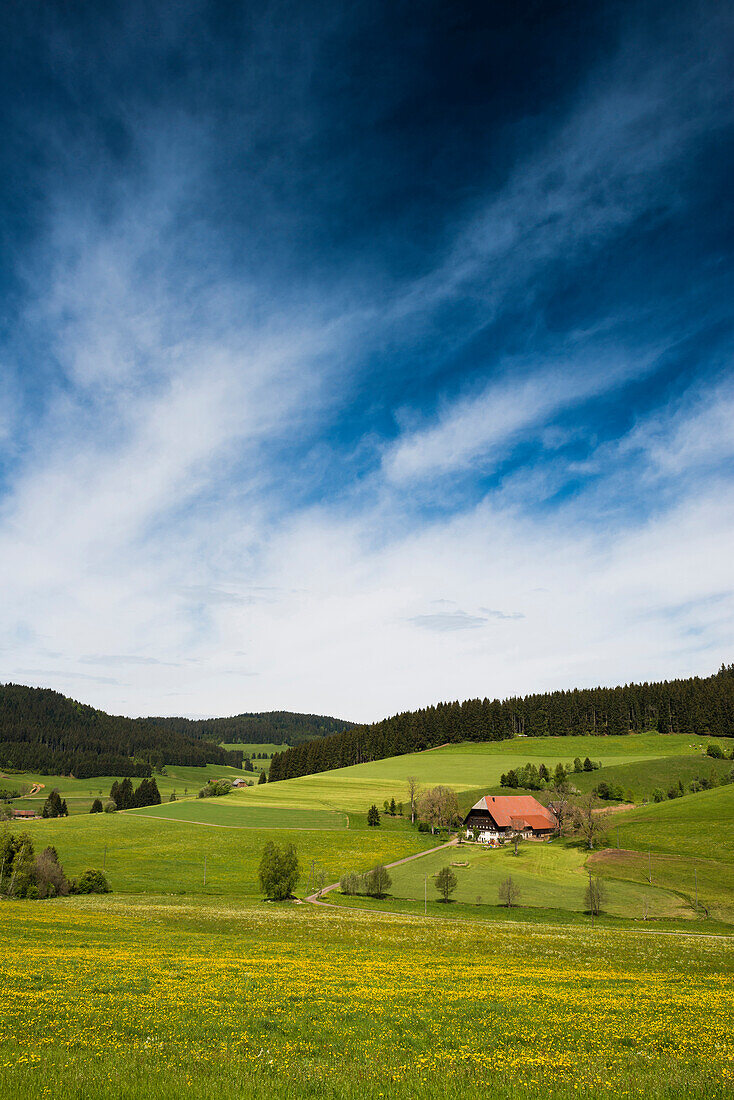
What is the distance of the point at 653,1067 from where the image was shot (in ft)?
41.6

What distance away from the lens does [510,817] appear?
12606 cm

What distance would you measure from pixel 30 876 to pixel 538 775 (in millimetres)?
118534

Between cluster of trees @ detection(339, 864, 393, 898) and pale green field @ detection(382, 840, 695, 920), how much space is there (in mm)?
3106

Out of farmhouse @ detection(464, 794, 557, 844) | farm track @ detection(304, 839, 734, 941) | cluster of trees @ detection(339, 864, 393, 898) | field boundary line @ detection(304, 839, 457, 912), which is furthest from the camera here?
farmhouse @ detection(464, 794, 557, 844)

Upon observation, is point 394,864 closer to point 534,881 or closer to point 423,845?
point 423,845

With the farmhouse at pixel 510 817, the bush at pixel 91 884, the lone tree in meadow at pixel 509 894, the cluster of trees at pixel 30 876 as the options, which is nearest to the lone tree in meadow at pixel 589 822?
the farmhouse at pixel 510 817

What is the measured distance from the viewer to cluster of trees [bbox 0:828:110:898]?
233 feet

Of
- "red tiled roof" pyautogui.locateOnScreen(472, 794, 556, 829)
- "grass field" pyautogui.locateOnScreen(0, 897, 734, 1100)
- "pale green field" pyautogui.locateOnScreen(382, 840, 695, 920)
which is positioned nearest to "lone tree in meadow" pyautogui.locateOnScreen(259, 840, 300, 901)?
"pale green field" pyautogui.locateOnScreen(382, 840, 695, 920)

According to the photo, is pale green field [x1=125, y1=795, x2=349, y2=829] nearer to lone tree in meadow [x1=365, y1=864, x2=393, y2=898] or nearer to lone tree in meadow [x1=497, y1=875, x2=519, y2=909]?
lone tree in meadow [x1=365, y1=864, x2=393, y2=898]

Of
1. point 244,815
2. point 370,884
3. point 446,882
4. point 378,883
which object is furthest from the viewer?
point 244,815

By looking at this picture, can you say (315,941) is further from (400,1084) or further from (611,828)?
(611,828)

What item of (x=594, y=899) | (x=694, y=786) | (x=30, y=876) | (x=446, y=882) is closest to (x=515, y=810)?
(x=694, y=786)

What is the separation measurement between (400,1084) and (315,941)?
2989 cm

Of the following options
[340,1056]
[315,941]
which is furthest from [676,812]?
[340,1056]
